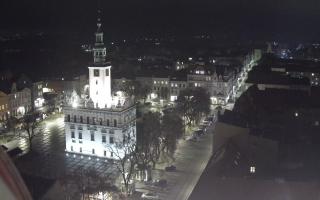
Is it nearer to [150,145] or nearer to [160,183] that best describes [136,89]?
[150,145]

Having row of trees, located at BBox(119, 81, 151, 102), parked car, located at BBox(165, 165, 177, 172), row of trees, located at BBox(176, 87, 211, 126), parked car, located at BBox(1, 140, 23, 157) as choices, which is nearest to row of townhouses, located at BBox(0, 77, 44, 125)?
parked car, located at BBox(1, 140, 23, 157)

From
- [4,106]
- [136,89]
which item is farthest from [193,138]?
[4,106]

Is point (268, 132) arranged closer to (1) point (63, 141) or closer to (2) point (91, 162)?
(2) point (91, 162)

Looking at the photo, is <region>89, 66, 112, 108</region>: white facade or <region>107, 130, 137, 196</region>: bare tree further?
<region>89, 66, 112, 108</region>: white facade

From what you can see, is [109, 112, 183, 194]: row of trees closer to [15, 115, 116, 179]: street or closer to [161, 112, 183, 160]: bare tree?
[161, 112, 183, 160]: bare tree

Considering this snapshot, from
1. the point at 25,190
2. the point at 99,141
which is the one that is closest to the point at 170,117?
the point at 99,141

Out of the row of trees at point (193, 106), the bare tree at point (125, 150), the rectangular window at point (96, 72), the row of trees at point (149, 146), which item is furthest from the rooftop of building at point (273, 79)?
the rectangular window at point (96, 72)

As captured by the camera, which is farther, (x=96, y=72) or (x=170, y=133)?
(x=96, y=72)

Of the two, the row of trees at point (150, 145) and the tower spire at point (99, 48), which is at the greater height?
the tower spire at point (99, 48)

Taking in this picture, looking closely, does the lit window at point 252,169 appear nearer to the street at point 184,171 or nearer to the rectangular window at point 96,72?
Answer: the street at point 184,171
